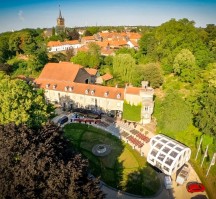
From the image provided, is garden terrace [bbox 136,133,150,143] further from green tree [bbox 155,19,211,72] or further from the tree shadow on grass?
green tree [bbox 155,19,211,72]

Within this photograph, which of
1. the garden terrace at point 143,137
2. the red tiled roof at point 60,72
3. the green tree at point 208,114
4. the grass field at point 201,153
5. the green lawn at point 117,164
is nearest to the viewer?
the green lawn at point 117,164

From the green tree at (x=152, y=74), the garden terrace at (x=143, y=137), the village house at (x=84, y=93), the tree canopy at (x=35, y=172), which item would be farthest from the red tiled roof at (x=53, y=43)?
the tree canopy at (x=35, y=172)

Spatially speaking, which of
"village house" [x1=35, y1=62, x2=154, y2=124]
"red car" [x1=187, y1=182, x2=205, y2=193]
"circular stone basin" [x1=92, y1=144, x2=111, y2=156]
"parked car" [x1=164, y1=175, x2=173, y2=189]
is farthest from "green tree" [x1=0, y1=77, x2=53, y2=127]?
"red car" [x1=187, y1=182, x2=205, y2=193]

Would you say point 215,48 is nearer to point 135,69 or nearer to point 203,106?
point 135,69

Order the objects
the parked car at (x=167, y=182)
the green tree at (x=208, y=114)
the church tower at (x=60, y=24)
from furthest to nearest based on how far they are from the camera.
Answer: the church tower at (x=60, y=24) < the green tree at (x=208, y=114) < the parked car at (x=167, y=182)

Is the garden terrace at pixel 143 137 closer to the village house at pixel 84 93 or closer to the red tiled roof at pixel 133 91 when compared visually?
the village house at pixel 84 93

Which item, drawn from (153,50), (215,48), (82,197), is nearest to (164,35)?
(153,50)

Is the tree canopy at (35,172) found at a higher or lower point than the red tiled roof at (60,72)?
lower
